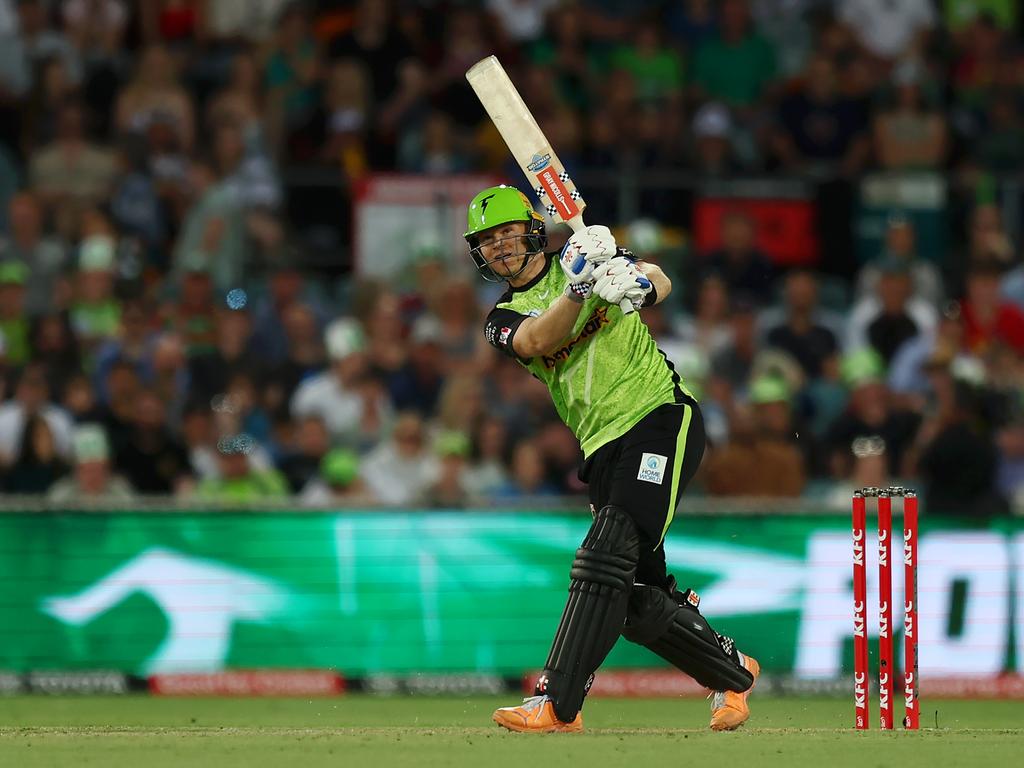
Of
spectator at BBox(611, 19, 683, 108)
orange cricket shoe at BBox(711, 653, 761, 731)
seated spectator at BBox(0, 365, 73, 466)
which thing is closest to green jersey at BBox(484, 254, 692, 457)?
orange cricket shoe at BBox(711, 653, 761, 731)

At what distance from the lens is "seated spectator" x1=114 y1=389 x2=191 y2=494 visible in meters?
13.3

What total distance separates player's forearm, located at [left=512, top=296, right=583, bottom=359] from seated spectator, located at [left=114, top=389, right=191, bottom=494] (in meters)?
5.62

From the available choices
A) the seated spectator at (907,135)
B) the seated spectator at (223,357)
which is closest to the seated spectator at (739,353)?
the seated spectator at (907,135)

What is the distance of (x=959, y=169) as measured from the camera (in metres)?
16.7

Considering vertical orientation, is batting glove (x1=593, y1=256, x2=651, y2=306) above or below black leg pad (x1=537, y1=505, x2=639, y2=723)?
above

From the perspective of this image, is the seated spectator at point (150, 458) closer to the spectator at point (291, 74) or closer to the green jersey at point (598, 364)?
the spectator at point (291, 74)

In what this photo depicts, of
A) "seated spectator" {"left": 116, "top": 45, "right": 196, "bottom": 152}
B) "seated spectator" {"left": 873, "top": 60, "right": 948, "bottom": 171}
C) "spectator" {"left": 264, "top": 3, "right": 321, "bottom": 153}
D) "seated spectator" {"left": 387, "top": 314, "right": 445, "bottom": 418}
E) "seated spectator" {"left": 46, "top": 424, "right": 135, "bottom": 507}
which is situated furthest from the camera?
"seated spectator" {"left": 873, "top": 60, "right": 948, "bottom": 171}

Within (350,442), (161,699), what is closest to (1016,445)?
(350,442)

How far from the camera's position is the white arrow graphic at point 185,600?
1205 cm

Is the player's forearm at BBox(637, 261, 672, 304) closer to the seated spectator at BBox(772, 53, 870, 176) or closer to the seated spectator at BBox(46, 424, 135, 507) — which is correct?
the seated spectator at BBox(46, 424, 135, 507)

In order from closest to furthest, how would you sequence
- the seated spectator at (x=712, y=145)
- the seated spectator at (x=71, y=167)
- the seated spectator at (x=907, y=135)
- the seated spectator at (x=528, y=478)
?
the seated spectator at (x=528, y=478) < the seated spectator at (x=71, y=167) < the seated spectator at (x=712, y=145) < the seated spectator at (x=907, y=135)

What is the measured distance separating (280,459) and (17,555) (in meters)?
2.16

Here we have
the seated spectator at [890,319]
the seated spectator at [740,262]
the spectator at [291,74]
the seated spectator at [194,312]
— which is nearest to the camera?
the seated spectator at [194,312]

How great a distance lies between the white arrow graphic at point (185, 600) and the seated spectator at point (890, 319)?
208 inches
